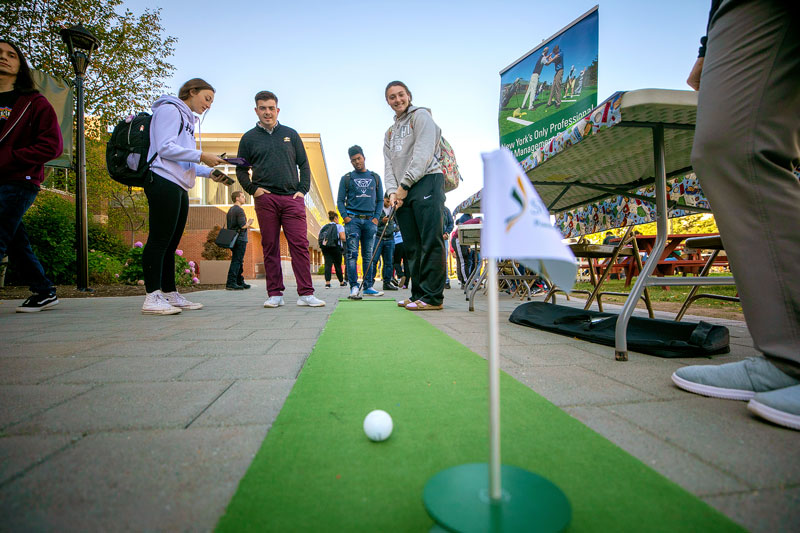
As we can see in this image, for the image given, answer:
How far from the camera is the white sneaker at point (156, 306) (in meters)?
3.65

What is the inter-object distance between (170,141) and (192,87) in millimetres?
725

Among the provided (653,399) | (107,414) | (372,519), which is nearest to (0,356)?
(107,414)

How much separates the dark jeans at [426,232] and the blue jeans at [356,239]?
2098mm

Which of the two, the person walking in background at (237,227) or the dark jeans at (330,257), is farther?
the dark jeans at (330,257)

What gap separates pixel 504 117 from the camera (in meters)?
5.36

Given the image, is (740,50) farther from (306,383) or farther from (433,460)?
(306,383)

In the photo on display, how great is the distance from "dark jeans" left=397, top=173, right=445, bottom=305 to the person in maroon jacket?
133 inches

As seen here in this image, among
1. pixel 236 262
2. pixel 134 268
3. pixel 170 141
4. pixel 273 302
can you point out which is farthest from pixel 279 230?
pixel 134 268

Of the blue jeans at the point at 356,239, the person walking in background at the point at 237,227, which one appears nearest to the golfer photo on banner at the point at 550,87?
the blue jeans at the point at 356,239

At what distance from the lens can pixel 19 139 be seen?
11.4 ft

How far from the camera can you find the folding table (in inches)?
68.1

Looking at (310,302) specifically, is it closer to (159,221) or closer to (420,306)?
(420,306)

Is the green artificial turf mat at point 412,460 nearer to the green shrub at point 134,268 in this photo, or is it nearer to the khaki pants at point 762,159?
the khaki pants at point 762,159

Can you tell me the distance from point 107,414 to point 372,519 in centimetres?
99
